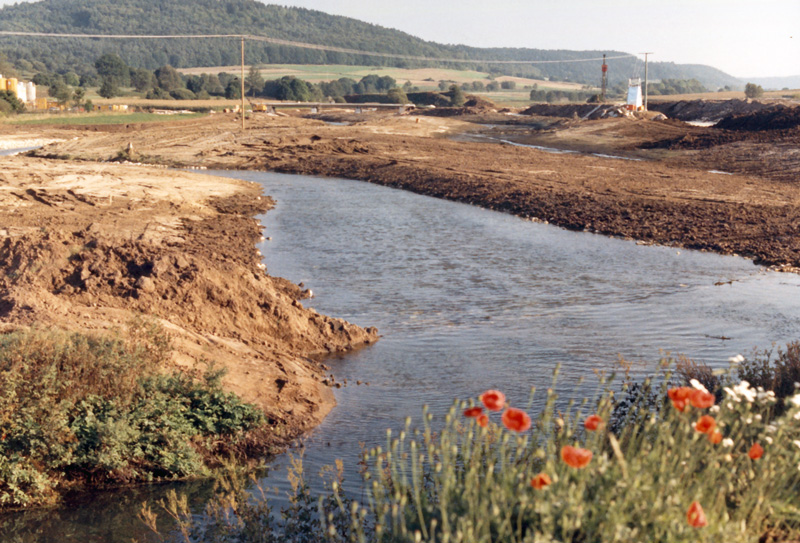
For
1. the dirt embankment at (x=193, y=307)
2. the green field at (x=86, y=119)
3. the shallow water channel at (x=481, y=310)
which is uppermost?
the green field at (x=86, y=119)

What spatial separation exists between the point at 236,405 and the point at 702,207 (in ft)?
60.7

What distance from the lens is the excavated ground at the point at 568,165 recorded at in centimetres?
2184

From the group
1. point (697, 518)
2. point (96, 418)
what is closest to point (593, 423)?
point (697, 518)

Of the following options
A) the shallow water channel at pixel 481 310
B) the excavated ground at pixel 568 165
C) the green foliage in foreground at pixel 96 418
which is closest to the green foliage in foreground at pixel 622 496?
the green foliage in foreground at pixel 96 418

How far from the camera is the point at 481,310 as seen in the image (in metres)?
13.9

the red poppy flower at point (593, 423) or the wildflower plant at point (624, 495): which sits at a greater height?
the red poppy flower at point (593, 423)

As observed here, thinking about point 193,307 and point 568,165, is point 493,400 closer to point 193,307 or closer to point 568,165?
point 193,307

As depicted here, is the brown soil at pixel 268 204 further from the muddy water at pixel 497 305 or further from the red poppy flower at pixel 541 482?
the red poppy flower at pixel 541 482

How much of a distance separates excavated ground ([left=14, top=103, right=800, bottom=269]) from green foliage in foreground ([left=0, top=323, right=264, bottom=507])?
14241 mm

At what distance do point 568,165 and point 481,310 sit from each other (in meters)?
22.2

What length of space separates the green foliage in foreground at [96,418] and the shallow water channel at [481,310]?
0.92ft

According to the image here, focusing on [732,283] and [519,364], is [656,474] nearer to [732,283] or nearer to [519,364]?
[519,364]

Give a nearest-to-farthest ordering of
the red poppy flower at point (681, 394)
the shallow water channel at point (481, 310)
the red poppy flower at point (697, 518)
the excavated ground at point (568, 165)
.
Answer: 1. the red poppy flower at point (697, 518)
2. the red poppy flower at point (681, 394)
3. the shallow water channel at point (481, 310)
4. the excavated ground at point (568, 165)

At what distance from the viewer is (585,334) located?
1233cm
